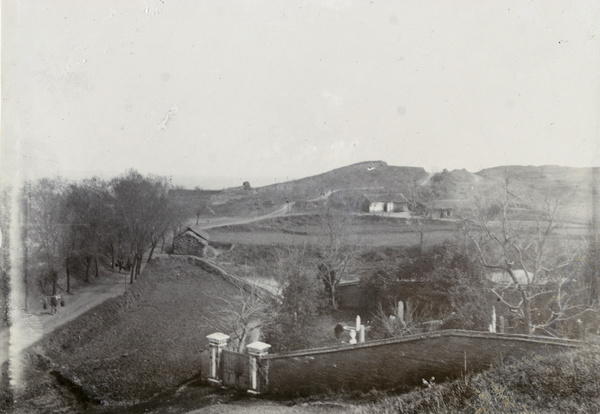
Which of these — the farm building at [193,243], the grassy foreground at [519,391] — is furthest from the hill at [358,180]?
the grassy foreground at [519,391]

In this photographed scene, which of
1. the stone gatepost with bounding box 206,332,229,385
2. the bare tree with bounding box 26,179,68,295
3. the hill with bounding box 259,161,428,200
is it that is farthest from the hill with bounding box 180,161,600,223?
the bare tree with bounding box 26,179,68,295

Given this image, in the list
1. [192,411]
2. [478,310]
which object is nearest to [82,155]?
[192,411]

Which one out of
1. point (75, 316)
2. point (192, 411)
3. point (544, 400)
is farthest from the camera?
point (75, 316)

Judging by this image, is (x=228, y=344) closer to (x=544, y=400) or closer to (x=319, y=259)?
(x=319, y=259)

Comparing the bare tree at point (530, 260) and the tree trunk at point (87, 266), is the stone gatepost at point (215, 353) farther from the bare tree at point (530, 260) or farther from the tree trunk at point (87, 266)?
the bare tree at point (530, 260)

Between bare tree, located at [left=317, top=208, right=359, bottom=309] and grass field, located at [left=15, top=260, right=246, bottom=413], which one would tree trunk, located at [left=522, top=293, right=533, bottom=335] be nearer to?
bare tree, located at [left=317, top=208, right=359, bottom=309]

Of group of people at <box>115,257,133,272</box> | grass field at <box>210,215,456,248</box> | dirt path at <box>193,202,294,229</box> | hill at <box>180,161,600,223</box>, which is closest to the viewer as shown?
hill at <box>180,161,600,223</box>
